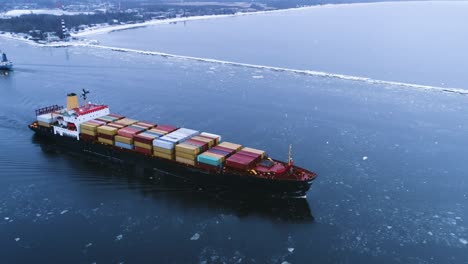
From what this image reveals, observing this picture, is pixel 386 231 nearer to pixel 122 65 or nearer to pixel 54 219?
pixel 54 219

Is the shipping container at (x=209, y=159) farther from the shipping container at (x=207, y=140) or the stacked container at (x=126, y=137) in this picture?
the stacked container at (x=126, y=137)

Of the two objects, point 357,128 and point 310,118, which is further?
point 310,118

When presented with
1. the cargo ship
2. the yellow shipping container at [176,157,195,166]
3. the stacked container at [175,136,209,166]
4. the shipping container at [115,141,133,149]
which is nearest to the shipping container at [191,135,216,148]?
the cargo ship

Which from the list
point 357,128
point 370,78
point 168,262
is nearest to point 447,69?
point 370,78

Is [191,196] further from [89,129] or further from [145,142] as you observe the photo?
[89,129]

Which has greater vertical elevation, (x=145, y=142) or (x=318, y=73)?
(x=318, y=73)

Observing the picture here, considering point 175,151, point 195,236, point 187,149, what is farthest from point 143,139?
point 195,236
